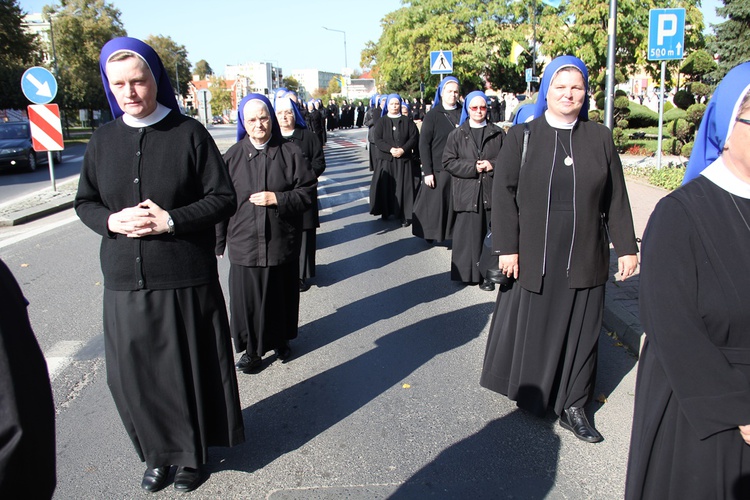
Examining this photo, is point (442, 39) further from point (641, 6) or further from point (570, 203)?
point (570, 203)

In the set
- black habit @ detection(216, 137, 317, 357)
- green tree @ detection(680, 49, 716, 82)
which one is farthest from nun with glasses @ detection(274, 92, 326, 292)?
green tree @ detection(680, 49, 716, 82)

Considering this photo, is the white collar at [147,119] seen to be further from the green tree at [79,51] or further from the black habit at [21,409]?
the green tree at [79,51]

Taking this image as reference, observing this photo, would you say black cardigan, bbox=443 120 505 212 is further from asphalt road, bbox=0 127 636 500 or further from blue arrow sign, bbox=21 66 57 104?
blue arrow sign, bbox=21 66 57 104

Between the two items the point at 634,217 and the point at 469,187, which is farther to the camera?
the point at 634,217

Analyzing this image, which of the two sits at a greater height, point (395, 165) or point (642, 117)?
point (642, 117)

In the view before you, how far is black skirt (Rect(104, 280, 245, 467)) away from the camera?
3121mm

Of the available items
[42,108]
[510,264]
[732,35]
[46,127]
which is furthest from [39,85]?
[732,35]

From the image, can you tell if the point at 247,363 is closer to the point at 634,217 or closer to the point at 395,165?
the point at 395,165

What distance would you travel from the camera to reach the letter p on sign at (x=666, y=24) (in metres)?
11.2

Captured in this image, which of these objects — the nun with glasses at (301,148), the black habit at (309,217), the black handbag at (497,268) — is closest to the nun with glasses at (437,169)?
the black habit at (309,217)

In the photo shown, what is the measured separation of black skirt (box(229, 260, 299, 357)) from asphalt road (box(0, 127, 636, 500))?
9.7 inches

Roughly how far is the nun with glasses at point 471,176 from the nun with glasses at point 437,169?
895mm

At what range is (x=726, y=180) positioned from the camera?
1953 mm

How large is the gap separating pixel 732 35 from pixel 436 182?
14.8 m
